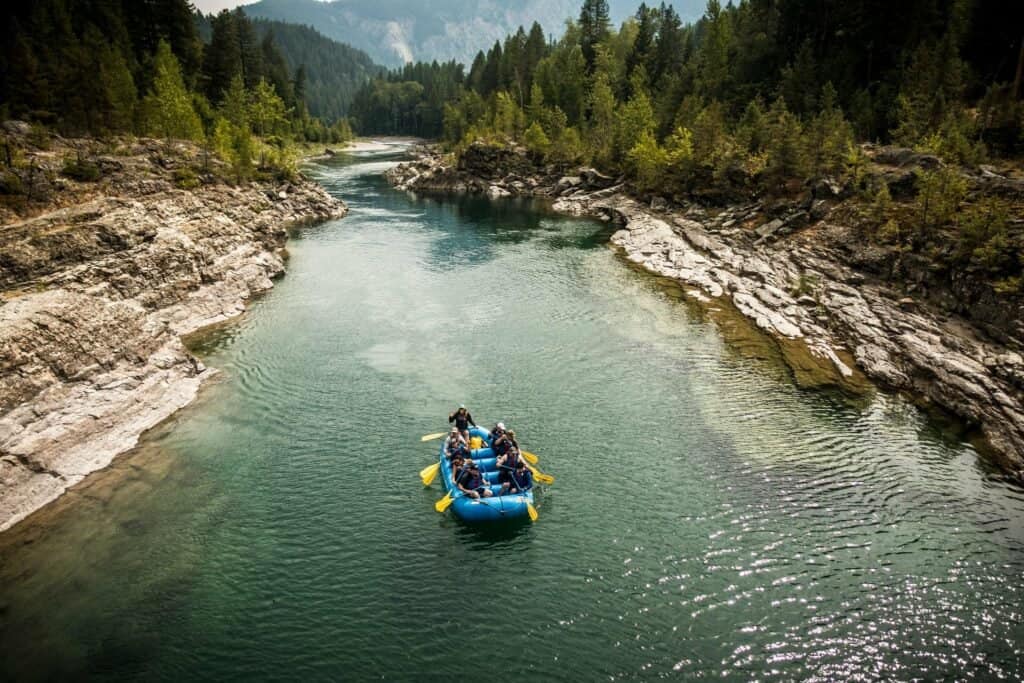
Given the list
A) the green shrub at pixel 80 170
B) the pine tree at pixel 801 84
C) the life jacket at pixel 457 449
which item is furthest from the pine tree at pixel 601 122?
Answer: the life jacket at pixel 457 449

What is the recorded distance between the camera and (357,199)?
317 feet

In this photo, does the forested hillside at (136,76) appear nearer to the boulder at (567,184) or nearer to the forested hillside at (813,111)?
the boulder at (567,184)

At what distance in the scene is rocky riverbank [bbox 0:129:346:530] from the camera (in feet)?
80.3

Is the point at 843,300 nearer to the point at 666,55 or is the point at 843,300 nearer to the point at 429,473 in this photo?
the point at 429,473

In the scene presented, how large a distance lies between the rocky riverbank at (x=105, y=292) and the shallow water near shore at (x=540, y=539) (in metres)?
1.87

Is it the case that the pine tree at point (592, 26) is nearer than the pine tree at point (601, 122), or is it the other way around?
the pine tree at point (601, 122)

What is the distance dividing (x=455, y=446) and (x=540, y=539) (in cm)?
577

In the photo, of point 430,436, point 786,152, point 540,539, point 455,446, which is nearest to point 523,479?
point 540,539

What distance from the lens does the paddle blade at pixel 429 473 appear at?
80.3 ft

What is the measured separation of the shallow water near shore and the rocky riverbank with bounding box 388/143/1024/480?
2.67 meters

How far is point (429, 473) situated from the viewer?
24.7 meters

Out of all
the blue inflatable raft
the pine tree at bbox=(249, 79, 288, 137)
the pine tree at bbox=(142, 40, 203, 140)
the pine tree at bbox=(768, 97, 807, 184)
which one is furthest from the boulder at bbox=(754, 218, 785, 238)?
the pine tree at bbox=(249, 79, 288, 137)

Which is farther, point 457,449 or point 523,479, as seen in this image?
point 457,449

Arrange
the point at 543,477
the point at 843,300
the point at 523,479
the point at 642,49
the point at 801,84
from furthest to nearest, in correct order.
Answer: the point at 642,49, the point at 801,84, the point at 843,300, the point at 543,477, the point at 523,479
